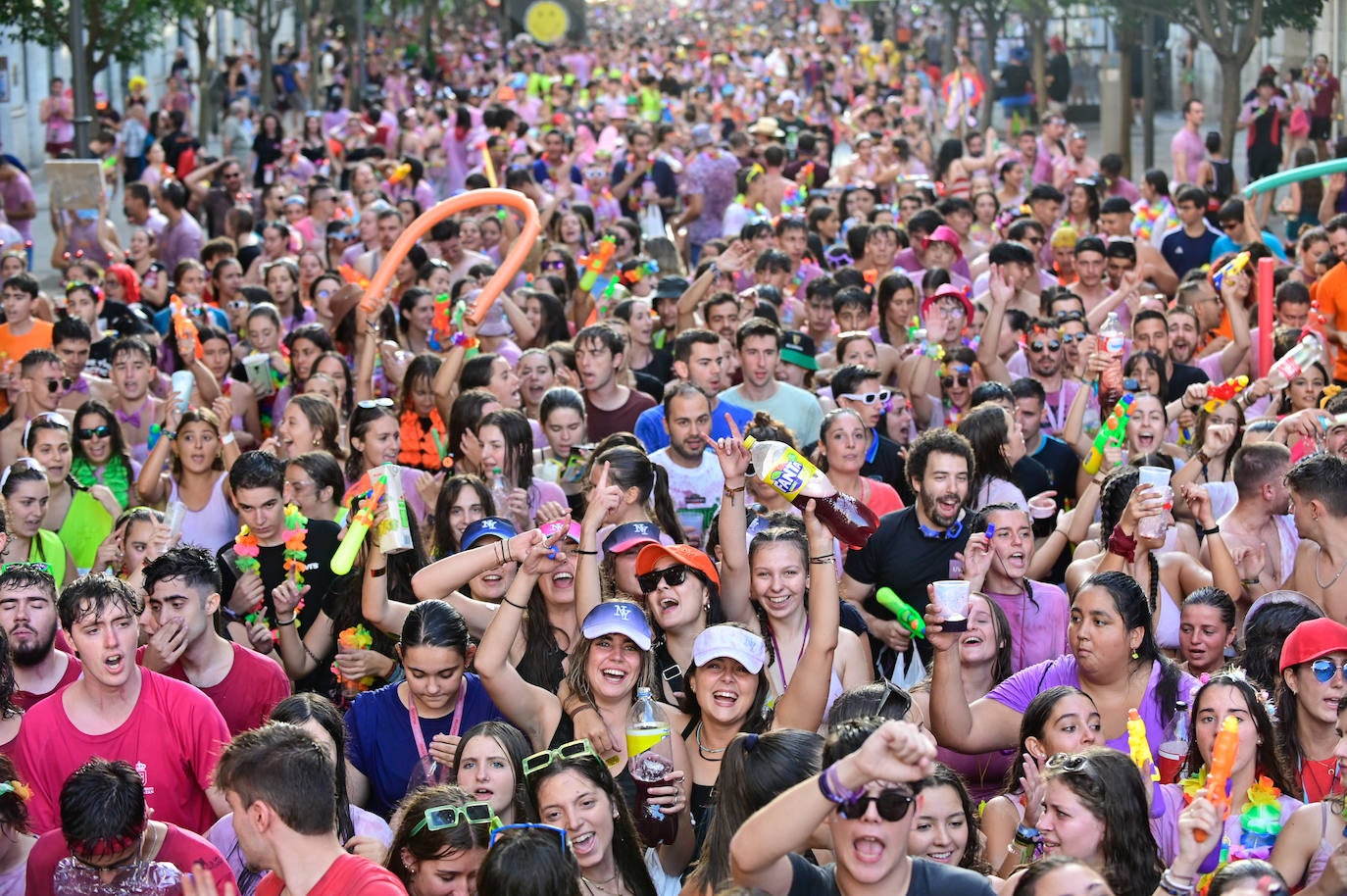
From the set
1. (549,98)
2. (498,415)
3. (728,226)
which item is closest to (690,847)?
(498,415)

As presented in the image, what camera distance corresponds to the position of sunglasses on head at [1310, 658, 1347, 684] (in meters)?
5.45

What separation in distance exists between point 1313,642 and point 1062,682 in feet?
2.69

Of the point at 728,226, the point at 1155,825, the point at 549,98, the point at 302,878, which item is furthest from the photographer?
the point at 549,98

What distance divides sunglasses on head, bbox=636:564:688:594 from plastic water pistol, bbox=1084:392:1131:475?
8.70 feet

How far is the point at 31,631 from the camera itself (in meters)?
5.94

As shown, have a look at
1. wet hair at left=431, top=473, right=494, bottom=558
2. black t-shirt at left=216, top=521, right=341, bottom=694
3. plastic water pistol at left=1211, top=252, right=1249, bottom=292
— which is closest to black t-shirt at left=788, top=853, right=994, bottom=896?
black t-shirt at left=216, top=521, right=341, bottom=694

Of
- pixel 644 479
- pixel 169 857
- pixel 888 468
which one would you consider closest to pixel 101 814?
pixel 169 857

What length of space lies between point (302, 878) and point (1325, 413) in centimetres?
536

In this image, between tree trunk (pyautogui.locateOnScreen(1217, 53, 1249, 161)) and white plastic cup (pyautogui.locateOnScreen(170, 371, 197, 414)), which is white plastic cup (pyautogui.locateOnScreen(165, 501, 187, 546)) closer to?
white plastic cup (pyautogui.locateOnScreen(170, 371, 197, 414))

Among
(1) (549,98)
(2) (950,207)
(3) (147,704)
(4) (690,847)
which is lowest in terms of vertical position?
(4) (690,847)

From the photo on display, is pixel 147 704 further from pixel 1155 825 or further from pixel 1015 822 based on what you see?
pixel 1155 825

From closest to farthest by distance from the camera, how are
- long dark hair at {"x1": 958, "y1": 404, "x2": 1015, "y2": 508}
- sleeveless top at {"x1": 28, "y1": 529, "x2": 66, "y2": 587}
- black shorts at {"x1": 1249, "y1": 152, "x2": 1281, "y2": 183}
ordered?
1. sleeveless top at {"x1": 28, "y1": 529, "x2": 66, "y2": 587}
2. long dark hair at {"x1": 958, "y1": 404, "x2": 1015, "y2": 508}
3. black shorts at {"x1": 1249, "y1": 152, "x2": 1281, "y2": 183}

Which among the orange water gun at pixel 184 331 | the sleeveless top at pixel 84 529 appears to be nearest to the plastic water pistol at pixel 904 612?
the sleeveless top at pixel 84 529

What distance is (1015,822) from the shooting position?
5227mm
